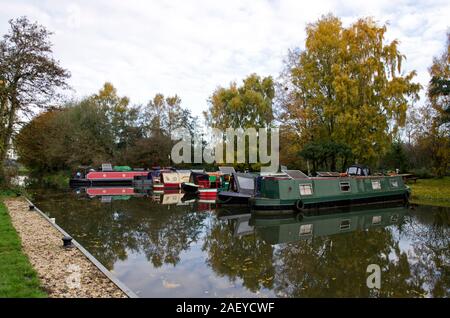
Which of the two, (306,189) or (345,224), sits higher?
(306,189)

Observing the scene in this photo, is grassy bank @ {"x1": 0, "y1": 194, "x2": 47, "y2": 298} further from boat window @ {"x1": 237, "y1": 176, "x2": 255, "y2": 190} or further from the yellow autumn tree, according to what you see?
the yellow autumn tree

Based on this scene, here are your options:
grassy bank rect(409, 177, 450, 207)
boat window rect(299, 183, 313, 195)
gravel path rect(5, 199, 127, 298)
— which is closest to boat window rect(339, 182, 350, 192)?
boat window rect(299, 183, 313, 195)

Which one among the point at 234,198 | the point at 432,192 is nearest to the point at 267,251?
the point at 234,198

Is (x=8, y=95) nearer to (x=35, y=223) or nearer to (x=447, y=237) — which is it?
(x=35, y=223)

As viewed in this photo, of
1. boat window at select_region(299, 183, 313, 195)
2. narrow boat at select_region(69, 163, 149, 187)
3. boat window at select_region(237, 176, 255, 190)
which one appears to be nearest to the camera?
boat window at select_region(299, 183, 313, 195)

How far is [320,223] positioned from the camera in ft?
44.0

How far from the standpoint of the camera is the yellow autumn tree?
2342 centimetres

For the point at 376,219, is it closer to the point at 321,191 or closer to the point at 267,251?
the point at 321,191

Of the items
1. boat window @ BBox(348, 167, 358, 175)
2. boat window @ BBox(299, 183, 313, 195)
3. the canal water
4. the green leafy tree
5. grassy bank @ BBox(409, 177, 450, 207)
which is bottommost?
the canal water

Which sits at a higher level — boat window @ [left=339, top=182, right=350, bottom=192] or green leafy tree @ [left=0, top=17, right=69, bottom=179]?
green leafy tree @ [left=0, top=17, right=69, bottom=179]

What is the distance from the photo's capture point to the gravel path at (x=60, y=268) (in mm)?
5520

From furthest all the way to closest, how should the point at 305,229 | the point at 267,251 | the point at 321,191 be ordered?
the point at 321,191 → the point at 305,229 → the point at 267,251

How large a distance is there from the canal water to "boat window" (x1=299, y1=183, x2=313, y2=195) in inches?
44.5

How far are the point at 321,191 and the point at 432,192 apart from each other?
9731mm
